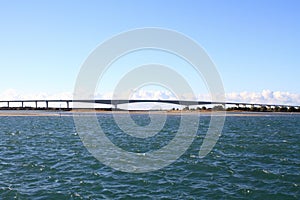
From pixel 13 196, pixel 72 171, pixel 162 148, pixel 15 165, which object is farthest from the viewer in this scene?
pixel 162 148

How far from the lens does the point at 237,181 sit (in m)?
21.4

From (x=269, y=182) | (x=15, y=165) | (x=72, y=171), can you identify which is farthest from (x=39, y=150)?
(x=269, y=182)

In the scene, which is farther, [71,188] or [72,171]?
[72,171]

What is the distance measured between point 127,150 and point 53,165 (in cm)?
969

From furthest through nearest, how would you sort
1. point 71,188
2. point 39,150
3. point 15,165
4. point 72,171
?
point 39,150
point 15,165
point 72,171
point 71,188

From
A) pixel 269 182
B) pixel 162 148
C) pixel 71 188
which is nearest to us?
pixel 71 188

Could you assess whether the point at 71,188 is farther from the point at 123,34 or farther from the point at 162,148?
the point at 162,148

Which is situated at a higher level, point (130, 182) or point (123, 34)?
point (123, 34)

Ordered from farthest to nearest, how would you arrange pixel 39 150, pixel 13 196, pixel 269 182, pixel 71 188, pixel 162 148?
pixel 162 148 < pixel 39 150 < pixel 269 182 < pixel 71 188 < pixel 13 196

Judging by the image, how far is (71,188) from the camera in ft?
65.1

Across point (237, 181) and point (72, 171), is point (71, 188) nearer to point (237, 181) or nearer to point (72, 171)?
point (72, 171)

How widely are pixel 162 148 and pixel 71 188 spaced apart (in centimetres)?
1751

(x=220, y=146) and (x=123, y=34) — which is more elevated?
(x=123, y=34)

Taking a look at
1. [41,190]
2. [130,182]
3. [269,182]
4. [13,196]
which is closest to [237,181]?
[269,182]
